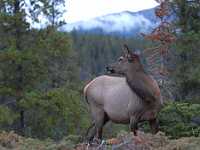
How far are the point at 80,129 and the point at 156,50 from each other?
832 centimetres

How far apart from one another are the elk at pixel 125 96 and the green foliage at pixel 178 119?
1.31m

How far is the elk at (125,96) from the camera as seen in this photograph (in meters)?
9.49

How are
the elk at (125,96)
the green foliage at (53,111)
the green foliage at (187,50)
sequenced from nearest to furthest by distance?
the elk at (125,96) < the green foliage at (187,50) < the green foliage at (53,111)

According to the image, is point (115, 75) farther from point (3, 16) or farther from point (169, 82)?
point (3, 16)

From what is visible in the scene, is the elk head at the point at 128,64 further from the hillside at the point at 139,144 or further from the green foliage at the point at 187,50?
the green foliage at the point at 187,50

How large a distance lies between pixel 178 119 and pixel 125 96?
1.96 meters

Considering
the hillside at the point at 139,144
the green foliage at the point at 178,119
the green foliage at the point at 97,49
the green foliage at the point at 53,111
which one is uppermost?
the hillside at the point at 139,144

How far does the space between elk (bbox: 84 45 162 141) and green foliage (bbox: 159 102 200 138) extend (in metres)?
1.31

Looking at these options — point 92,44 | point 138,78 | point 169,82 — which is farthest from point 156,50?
point 92,44

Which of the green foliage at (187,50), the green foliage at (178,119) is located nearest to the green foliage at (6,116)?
the green foliage at (187,50)

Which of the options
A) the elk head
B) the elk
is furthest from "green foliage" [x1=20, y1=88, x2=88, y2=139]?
the elk head

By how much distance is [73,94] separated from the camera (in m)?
21.8

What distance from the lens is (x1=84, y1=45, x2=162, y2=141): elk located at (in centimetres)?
949

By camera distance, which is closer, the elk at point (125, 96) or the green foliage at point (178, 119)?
the elk at point (125, 96)
